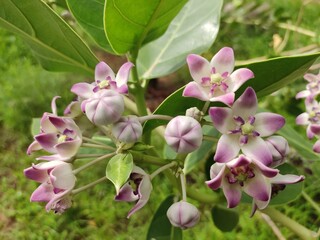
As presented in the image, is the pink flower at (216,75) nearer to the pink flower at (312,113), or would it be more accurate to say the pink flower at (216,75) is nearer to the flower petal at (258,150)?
the flower petal at (258,150)

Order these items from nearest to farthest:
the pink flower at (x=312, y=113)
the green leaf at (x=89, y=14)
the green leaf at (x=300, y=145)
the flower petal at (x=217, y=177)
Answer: the flower petal at (x=217, y=177), the green leaf at (x=89, y=14), the pink flower at (x=312, y=113), the green leaf at (x=300, y=145)

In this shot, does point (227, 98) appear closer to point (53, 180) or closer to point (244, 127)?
point (244, 127)

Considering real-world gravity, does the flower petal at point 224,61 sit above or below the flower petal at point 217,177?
above

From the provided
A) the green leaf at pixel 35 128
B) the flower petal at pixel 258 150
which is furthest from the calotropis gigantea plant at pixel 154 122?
the green leaf at pixel 35 128

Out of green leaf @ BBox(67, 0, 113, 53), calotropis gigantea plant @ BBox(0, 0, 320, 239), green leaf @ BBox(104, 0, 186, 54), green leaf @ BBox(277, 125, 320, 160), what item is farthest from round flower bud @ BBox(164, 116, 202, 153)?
green leaf @ BBox(277, 125, 320, 160)

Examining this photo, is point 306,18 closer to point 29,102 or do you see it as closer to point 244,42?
point 244,42

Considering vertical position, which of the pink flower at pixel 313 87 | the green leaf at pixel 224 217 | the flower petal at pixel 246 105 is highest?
the flower petal at pixel 246 105
